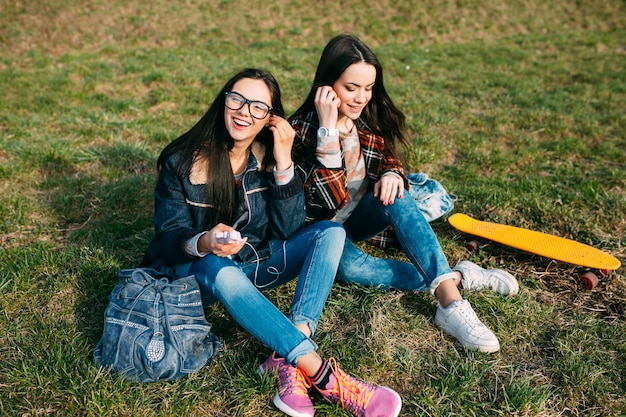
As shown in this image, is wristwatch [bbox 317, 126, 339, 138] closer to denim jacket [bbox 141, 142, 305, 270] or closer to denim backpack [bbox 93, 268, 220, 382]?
denim jacket [bbox 141, 142, 305, 270]

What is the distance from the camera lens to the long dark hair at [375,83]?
327 centimetres

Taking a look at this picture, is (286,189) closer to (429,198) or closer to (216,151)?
(216,151)

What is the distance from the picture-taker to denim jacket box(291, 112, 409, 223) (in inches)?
126

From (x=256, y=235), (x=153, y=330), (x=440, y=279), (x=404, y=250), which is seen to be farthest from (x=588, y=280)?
(x=153, y=330)

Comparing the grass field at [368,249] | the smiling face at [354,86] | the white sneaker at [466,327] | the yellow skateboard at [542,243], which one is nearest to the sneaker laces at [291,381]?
the grass field at [368,249]

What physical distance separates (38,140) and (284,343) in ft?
14.6

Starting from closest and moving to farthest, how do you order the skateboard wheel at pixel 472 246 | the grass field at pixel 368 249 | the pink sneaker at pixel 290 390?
the pink sneaker at pixel 290 390 < the grass field at pixel 368 249 < the skateboard wheel at pixel 472 246

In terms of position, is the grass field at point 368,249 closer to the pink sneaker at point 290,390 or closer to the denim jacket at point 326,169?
the pink sneaker at point 290,390

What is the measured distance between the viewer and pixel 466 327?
115 inches

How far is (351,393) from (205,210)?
4.29ft

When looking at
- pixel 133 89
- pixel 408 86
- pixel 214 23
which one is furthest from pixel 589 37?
pixel 133 89

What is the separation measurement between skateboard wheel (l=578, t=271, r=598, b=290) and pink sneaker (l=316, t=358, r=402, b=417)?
173cm

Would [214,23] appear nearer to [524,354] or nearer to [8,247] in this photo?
[8,247]

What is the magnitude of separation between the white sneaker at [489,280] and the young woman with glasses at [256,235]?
1.01 metres
